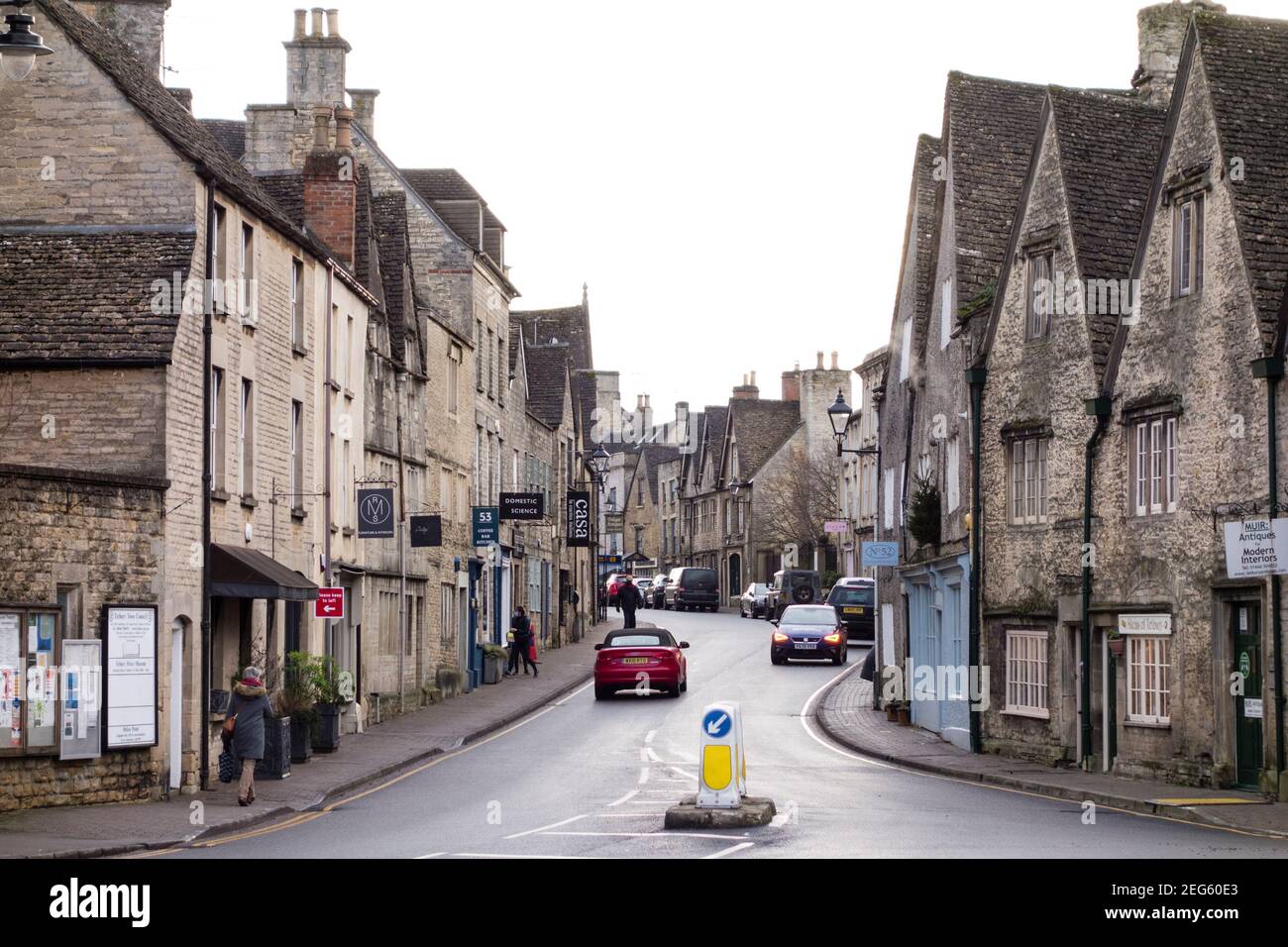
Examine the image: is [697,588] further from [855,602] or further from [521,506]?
[521,506]

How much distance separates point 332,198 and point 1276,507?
1997cm

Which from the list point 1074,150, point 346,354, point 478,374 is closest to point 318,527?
point 346,354

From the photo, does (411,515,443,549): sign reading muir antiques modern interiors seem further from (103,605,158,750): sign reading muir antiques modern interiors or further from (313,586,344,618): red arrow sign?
(103,605,158,750): sign reading muir antiques modern interiors

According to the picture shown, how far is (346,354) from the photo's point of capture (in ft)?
115

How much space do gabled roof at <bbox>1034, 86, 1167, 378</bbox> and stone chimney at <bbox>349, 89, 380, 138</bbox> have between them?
23456 millimetres

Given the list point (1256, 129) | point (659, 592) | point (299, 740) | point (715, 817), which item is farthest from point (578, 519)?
point (715, 817)

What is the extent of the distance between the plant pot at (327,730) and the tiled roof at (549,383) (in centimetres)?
3649

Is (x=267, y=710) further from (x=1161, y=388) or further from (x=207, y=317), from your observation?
(x=1161, y=388)

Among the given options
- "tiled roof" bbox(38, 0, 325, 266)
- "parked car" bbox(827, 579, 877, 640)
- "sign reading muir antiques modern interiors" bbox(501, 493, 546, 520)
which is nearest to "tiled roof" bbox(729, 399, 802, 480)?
"parked car" bbox(827, 579, 877, 640)

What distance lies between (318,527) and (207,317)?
7.98 meters

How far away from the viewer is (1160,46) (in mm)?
34656

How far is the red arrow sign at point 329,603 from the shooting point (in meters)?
29.2

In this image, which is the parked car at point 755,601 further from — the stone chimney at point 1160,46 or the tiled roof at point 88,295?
the tiled roof at point 88,295

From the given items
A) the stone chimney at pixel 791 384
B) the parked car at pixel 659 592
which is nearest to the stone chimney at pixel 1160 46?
the parked car at pixel 659 592
